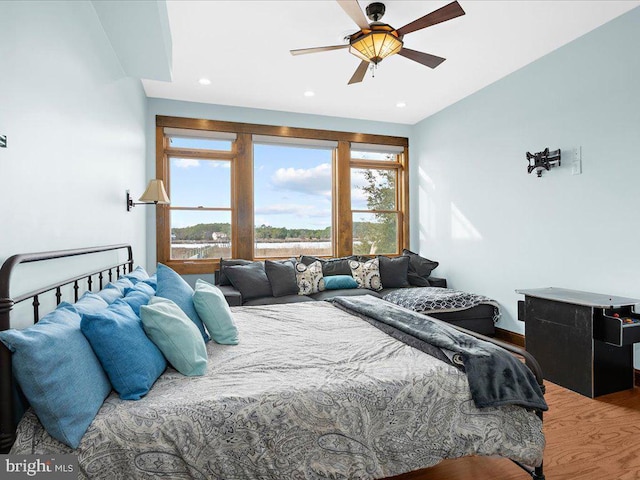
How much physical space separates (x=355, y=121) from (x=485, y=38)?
8.11ft

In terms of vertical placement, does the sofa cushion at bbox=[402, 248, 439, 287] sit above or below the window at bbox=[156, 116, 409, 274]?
below

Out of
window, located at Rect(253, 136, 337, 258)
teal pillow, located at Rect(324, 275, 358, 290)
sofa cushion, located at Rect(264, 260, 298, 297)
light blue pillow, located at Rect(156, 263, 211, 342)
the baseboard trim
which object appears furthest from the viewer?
window, located at Rect(253, 136, 337, 258)

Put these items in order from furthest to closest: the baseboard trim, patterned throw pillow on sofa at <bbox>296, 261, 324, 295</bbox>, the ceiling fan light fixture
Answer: patterned throw pillow on sofa at <bbox>296, 261, 324, 295</bbox>
the baseboard trim
the ceiling fan light fixture

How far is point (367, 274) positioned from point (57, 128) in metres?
3.77

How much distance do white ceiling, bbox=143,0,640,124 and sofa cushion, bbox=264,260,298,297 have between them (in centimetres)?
216

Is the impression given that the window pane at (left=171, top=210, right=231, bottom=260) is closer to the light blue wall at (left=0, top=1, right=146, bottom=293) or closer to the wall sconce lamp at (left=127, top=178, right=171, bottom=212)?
the wall sconce lamp at (left=127, top=178, right=171, bottom=212)

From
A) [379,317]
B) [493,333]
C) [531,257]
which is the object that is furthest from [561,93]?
[379,317]

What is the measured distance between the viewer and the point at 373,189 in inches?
232

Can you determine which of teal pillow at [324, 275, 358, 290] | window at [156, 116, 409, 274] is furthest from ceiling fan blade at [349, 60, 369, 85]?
teal pillow at [324, 275, 358, 290]

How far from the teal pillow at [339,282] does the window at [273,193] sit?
91 cm

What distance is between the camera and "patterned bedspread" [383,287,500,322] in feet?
13.6

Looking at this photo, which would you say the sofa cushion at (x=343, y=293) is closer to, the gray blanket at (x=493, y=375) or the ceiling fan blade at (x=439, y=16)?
the gray blanket at (x=493, y=375)

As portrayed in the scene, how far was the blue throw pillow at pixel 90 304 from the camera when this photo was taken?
1554 mm

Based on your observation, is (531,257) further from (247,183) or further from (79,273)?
(79,273)
